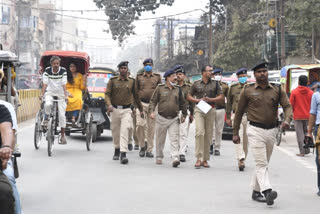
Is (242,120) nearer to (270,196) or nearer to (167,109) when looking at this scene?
(167,109)

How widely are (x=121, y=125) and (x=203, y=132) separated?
5.52ft

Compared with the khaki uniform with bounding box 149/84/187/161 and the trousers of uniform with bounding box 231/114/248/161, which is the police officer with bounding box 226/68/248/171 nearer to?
the trousers of uniform with bounding box 231/114/248/161

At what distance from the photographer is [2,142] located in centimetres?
537

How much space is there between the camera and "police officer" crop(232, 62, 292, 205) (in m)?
8.84

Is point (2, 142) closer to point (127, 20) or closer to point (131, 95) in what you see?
point (131, 95)

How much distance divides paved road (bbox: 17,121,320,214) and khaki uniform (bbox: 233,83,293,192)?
58 cm

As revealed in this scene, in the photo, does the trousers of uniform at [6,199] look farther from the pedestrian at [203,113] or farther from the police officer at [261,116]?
the pedestrian at [203,113]

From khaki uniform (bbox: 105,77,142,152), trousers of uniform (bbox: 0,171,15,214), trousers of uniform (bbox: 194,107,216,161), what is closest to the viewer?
trousers of uniform (bbox: 0,171,15,214)

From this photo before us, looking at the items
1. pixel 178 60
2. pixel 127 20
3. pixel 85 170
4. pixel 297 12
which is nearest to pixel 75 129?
pixel 85 170

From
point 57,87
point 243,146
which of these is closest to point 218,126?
point 243,146

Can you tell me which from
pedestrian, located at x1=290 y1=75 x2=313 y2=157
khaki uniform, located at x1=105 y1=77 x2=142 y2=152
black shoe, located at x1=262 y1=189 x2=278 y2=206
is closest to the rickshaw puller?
khaki uniform, located at x1=105 y1=77 x2=142 y2=152

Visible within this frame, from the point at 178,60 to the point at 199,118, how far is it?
2526 inches

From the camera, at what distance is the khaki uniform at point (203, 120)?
1255 cm

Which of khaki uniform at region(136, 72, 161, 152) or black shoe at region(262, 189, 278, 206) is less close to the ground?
khaki uniform at region(136, 72, 161, 152)
